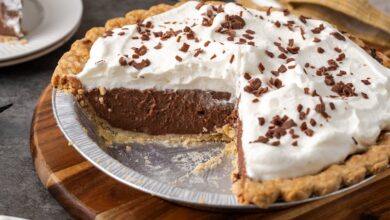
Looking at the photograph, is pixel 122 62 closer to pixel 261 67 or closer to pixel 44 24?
pixel 261 67

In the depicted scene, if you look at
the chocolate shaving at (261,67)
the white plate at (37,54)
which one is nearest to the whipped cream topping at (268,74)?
the chocolate shaving at (261,67)

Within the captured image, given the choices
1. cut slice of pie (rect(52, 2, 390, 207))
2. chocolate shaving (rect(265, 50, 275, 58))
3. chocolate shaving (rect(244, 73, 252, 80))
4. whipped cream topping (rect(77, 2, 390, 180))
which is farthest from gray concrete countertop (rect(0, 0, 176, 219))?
chocolate shaving (rect(265, 50, 275, 58))

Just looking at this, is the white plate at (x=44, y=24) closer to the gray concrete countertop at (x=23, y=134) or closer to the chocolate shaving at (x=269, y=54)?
the gray concrete countertop at (x=23, y=134)

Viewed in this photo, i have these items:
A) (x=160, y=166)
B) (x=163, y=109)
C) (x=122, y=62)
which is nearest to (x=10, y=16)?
(x=122, y=62)

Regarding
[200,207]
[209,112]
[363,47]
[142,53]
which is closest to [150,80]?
[142,53]

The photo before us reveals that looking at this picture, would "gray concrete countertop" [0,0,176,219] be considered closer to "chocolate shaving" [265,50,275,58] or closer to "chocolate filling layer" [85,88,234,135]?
"chocolate filling layer" [85,88,234,135]
